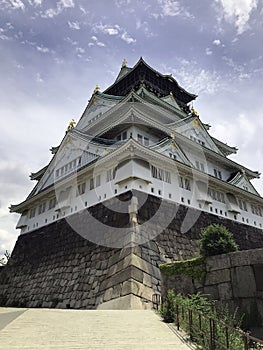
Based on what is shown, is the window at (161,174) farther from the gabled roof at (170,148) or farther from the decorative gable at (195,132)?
the decorative gable at (195,132)

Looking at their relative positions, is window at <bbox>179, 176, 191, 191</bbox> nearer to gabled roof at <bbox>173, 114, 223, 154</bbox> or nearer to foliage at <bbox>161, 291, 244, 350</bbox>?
gabled roof at <bbox>173, 114, 223, 154</bbox>

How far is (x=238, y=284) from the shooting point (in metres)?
8.71

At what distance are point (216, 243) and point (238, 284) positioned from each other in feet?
4.89

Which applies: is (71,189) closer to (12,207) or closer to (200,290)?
(12,207)

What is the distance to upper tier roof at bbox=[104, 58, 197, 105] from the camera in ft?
107

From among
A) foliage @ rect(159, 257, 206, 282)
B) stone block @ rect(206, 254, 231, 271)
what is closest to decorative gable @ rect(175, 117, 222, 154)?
foliage @ rect(159, 257, 206, 282)

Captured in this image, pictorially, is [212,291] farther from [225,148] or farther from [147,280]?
[225,148]

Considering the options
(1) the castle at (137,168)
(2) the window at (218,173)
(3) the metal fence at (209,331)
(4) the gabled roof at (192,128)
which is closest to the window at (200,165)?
(1) the castle at (137,168)

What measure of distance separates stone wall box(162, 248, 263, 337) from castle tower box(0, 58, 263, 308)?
3509mm

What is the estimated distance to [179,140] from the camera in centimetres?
2286

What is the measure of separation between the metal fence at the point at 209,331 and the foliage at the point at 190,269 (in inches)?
72.6

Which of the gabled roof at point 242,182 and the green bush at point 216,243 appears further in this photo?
the gabled roof at point 242,182

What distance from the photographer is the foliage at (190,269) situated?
32.1ft

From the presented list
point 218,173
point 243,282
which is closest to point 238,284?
point 243,282
